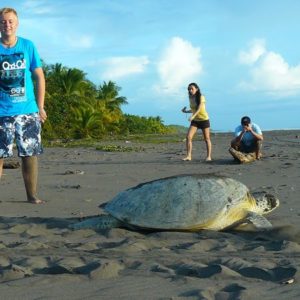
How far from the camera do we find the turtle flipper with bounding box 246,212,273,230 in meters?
4.47

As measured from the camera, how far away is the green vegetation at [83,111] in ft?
99.0

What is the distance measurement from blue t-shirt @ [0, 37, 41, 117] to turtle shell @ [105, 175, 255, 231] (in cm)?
176

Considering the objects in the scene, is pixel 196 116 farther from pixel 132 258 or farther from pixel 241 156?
pixel 132 258

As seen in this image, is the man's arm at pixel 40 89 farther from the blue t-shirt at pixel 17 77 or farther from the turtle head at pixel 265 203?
the turtle head at pixel 265 203

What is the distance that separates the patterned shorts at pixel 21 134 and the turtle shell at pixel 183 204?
1566mm

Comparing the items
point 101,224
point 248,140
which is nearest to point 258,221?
point 101,224

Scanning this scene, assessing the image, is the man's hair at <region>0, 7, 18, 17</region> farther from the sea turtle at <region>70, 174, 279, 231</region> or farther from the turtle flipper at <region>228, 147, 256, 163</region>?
the turtle flipper at <region>228, 147, 256, 163</region>

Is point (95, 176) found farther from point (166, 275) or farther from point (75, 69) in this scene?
point (75, 69)

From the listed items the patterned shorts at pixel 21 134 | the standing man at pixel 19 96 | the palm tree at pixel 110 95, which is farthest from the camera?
the palm tree at pixel 110 95

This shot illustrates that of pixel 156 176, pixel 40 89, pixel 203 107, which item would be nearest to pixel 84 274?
pixel 40 89

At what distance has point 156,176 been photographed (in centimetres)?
853

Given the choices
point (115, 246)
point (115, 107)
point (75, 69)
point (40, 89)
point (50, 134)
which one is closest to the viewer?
point (115, 246)

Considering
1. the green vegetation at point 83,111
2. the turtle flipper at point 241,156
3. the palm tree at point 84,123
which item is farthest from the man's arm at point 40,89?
the palm tree at point 84,123

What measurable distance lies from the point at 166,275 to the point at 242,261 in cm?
52
